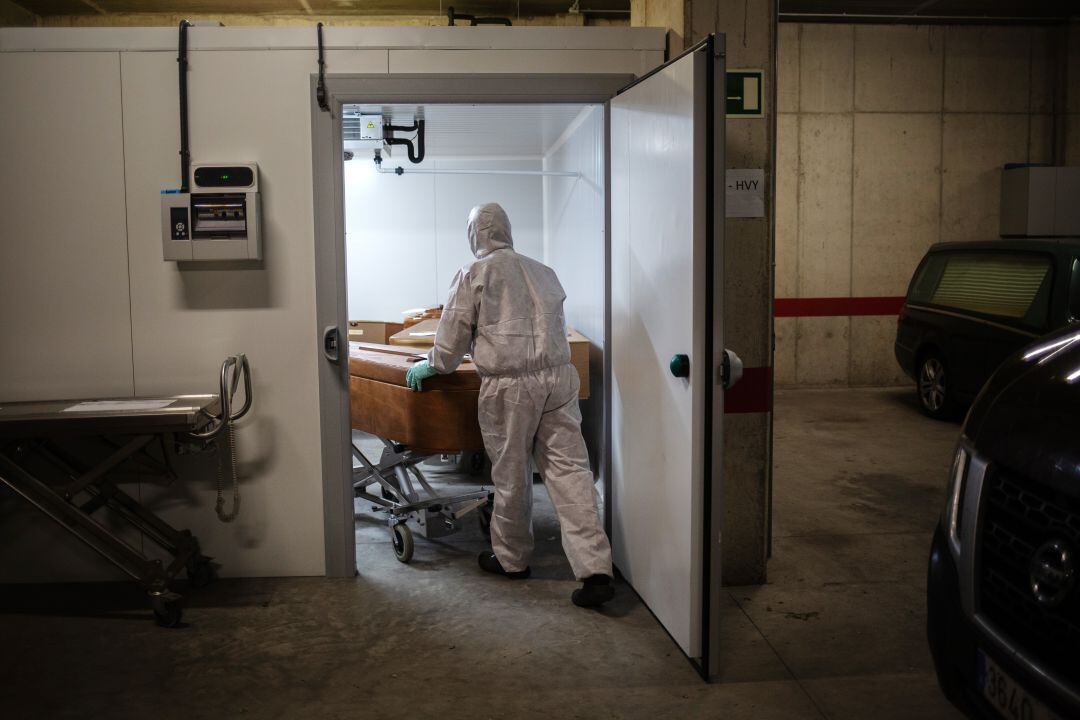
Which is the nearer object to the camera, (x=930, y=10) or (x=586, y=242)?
(x=586, y=242)

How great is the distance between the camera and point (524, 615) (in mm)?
3586

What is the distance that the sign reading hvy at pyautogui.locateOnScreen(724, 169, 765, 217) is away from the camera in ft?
11.9

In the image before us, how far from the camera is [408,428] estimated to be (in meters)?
4.25

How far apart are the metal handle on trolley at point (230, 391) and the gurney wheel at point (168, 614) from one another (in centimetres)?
67

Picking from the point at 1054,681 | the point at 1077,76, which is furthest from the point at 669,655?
the point at 1077,76

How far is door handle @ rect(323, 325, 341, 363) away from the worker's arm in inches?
16.6

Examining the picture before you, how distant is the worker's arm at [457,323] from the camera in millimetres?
3809

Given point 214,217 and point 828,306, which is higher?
point 214,217

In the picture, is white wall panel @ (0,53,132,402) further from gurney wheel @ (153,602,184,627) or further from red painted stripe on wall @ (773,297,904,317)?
red painted stripe on wall @ (773,297,904,317)

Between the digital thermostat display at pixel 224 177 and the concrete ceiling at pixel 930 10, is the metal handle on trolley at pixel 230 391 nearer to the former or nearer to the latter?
the digital thermostat display at pixel 224 177

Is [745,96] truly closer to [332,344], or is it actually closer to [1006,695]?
[332,344]

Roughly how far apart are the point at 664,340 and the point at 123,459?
2.11 m

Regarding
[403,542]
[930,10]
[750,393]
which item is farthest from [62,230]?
[930,10]

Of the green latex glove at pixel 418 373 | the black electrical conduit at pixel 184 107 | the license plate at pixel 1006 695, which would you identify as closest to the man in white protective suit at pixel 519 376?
the green latex glove at pixel 418 373
